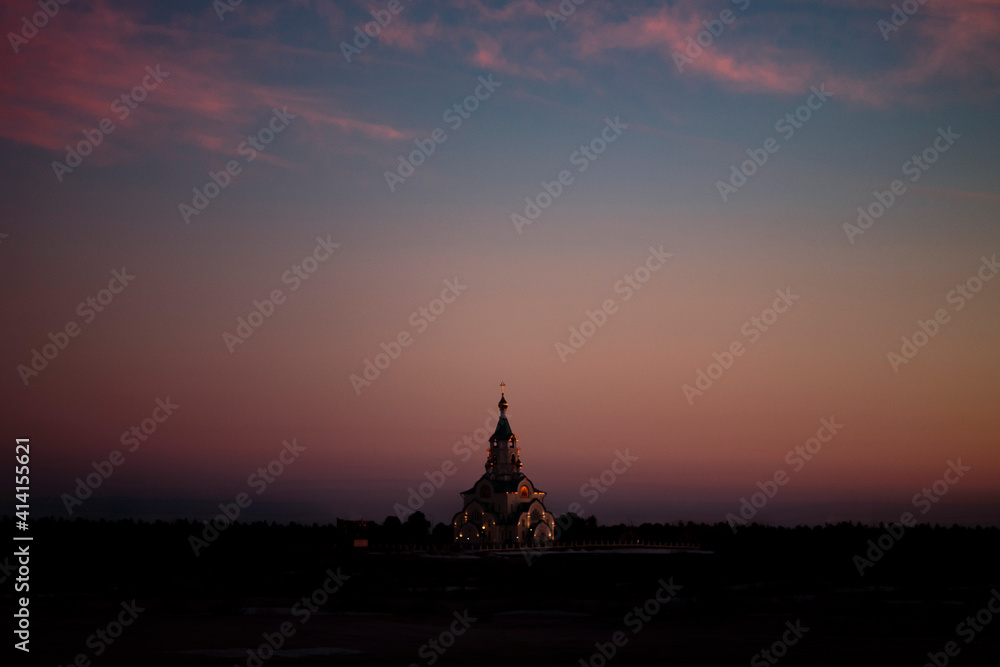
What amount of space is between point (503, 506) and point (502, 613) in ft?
207

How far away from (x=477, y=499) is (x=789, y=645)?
7538 cm

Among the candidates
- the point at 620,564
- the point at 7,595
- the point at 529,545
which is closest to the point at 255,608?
the point at 7,595

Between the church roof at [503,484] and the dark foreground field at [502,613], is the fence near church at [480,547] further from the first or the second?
the dark foreground field at [502,613]

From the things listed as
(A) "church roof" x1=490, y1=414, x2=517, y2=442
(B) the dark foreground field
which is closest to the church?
(A) "church roof" x1=490, y1=414, x2=517, y2=442

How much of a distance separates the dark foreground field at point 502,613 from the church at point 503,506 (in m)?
24.5

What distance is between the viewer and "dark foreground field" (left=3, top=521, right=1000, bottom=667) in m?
28.5

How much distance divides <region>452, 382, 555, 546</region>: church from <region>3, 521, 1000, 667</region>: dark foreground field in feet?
80.2

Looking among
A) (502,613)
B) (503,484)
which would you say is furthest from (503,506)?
(502,613)

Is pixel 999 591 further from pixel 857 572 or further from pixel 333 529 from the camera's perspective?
pixel 333 529

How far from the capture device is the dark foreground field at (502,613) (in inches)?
1121

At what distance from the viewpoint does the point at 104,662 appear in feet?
85.9

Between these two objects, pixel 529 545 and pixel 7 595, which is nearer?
pixel 7 595

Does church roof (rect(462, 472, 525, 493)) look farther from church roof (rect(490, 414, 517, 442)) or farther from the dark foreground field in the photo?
the dark foreground field

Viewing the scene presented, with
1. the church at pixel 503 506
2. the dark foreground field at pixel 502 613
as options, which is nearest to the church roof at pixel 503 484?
the church at pixel 503 506
